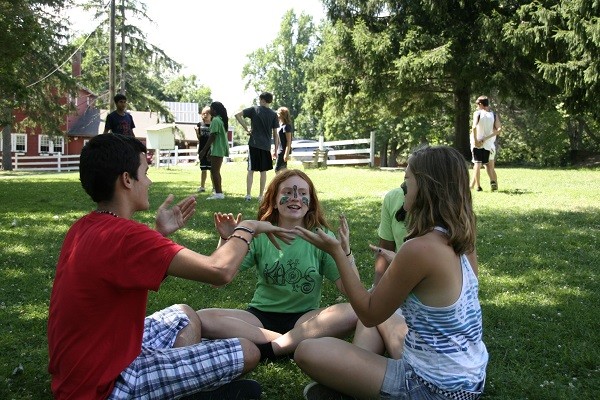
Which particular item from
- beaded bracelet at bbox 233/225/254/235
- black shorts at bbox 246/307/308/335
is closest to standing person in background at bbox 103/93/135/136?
black shorts at bbox 246/307/308/335

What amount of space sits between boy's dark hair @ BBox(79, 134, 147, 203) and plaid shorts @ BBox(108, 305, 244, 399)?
748mm

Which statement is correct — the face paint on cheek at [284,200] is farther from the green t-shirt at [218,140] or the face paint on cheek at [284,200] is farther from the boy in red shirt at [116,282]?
the green t-shirt at [218,140]

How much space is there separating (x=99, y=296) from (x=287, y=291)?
1.59 metres

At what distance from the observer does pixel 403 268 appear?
8.07 feet

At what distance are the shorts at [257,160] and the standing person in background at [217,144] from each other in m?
0.63

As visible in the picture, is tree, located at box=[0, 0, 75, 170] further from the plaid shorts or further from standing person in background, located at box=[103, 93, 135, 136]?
the plaid shorts

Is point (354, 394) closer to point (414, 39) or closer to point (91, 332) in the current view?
point (91, 332)

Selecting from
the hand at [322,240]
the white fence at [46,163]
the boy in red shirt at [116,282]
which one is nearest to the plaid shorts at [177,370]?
the boy in red shirt at [116,282]

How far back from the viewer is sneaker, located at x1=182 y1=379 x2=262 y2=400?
2840mm

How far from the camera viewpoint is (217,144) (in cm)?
1124

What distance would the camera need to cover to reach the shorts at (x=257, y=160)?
1069cm

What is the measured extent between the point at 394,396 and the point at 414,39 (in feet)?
75.4

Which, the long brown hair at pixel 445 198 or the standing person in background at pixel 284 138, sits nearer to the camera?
the long brown hair at pixel 445 198

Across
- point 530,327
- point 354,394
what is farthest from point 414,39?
point 354,394
